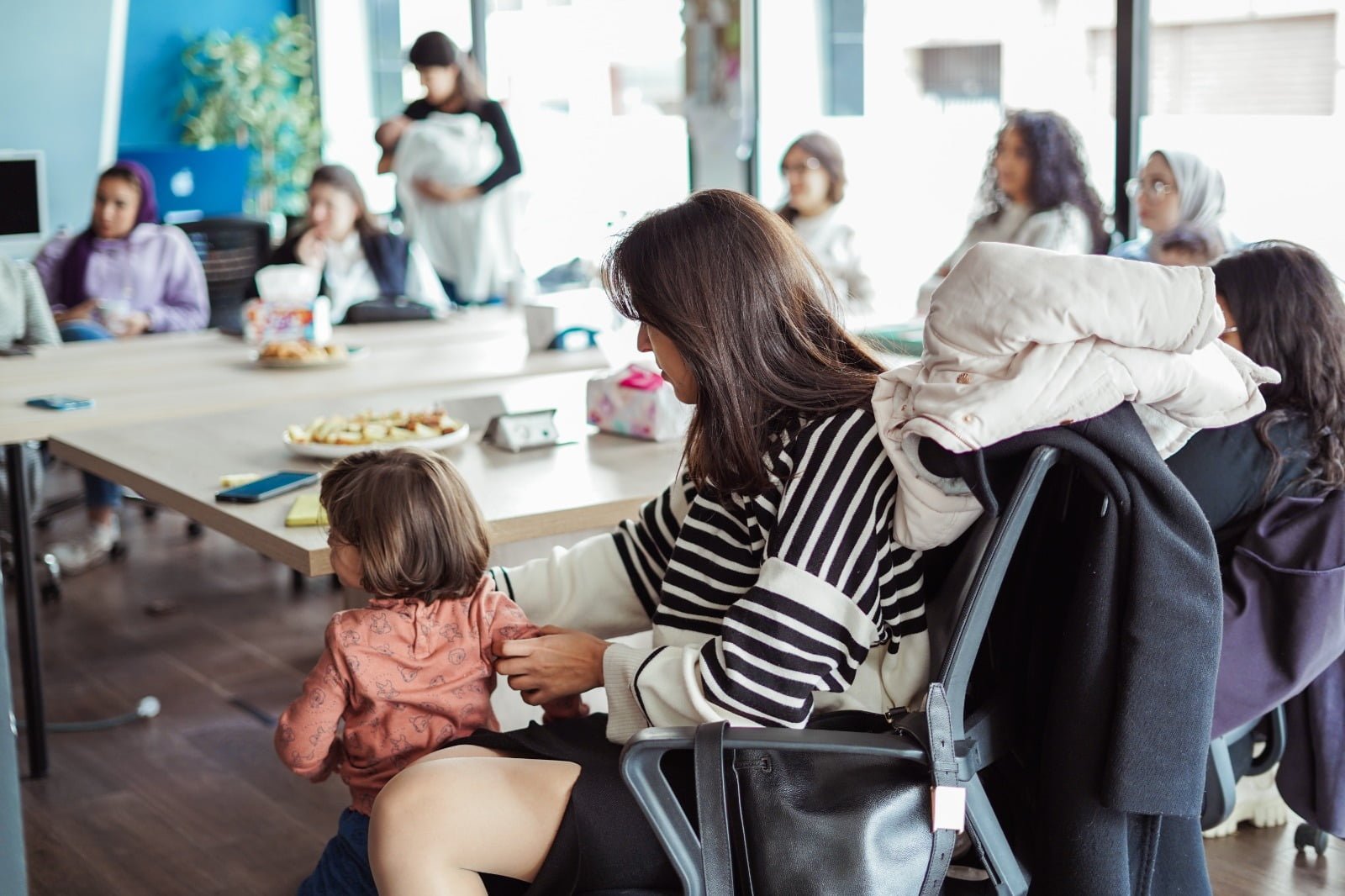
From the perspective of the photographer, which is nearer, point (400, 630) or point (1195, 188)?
point (400, 630)

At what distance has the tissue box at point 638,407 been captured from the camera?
243cm

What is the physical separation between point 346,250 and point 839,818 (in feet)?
12.0

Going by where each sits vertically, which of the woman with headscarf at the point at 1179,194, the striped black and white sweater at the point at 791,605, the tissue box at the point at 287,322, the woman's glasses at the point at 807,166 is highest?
the woman's glasses at the point at 807,166

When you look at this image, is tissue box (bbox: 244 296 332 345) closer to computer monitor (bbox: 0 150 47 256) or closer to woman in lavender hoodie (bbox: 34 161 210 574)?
woman in lavender hoodie (bbox: 34 161 210 574)

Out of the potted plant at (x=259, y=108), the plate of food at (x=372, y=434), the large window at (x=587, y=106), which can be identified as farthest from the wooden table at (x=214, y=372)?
the potted plant at (x=259, y=108)

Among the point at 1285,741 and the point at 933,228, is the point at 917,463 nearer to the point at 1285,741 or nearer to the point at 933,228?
the point at 1285,741

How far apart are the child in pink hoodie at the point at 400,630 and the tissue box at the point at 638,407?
72cm

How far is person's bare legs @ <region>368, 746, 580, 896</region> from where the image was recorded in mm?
1415

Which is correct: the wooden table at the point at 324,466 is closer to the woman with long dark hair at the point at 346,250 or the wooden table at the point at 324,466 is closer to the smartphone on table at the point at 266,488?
the smartphone on table at the point at 266,488

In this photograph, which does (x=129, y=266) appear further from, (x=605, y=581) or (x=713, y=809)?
(x=713, y=809)

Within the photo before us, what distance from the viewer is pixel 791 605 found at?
1393mm

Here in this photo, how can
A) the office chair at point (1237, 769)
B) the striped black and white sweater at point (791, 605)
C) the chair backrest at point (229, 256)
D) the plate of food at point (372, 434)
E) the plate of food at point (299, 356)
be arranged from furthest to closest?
the chair backrest at point (229, 256)
the plate of food at point (299, 356)
the plate of food at point (372, 434)
the office chair at point (1237, 769)
the striped black and white sweater at point (791, 605)

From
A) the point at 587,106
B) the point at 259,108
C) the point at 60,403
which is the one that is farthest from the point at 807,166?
the point at 259,108

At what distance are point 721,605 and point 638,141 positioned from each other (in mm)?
5925
